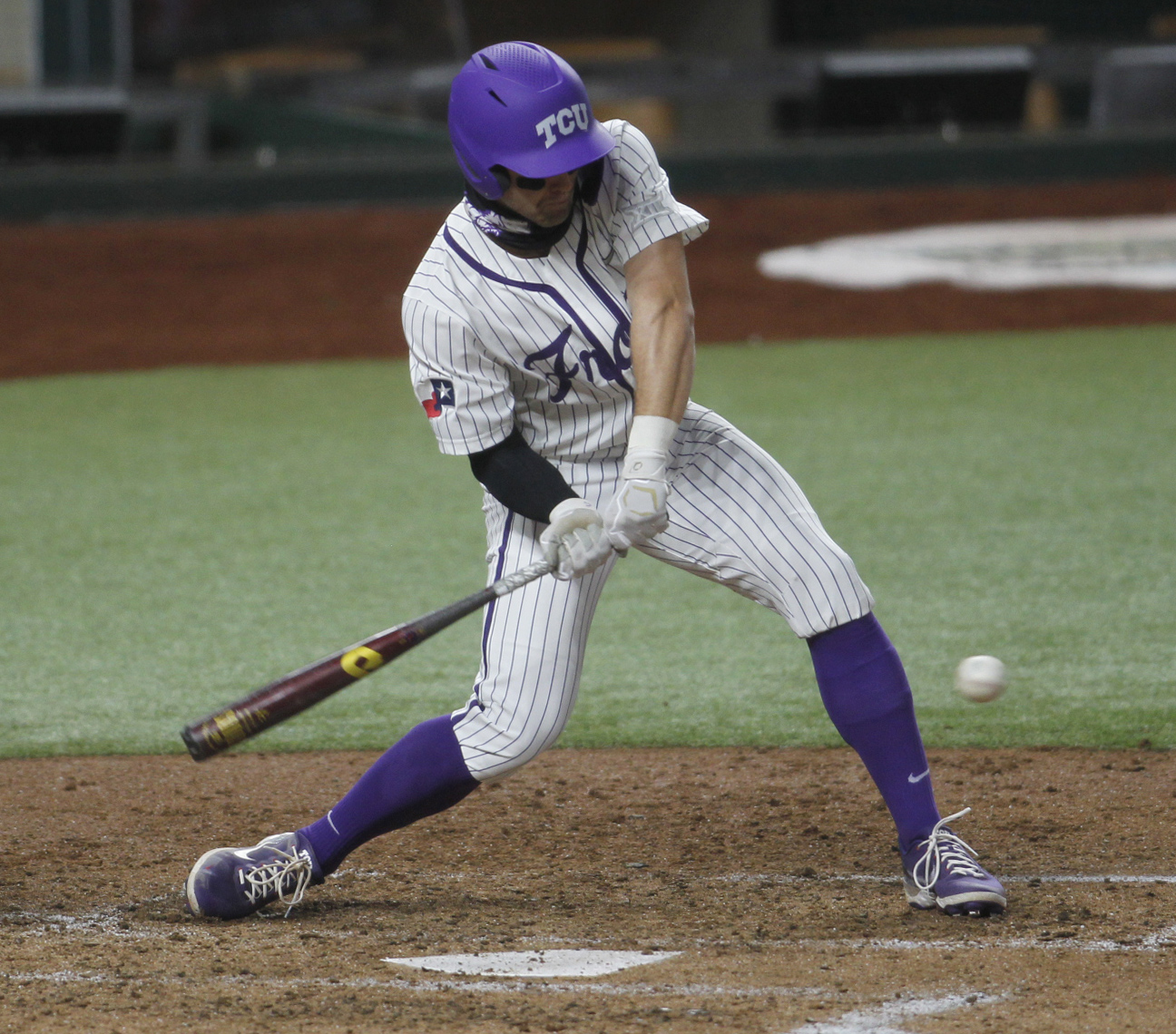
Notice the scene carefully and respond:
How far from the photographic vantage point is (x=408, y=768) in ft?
9.25

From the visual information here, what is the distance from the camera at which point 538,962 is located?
8.46 feet

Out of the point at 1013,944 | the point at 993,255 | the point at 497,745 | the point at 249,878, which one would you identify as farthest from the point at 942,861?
the point at 993,255

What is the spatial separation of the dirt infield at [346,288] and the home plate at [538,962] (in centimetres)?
782

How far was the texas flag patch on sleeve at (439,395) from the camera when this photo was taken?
2.75 meters

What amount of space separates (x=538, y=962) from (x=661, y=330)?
108 centimetres

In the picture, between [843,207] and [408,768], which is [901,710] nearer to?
[408,768]

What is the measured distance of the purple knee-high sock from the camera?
109 inches

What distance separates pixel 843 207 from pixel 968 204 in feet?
2.94

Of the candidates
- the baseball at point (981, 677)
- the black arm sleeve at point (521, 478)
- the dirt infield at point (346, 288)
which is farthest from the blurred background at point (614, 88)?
the black arm sleeve at point (521, 478)

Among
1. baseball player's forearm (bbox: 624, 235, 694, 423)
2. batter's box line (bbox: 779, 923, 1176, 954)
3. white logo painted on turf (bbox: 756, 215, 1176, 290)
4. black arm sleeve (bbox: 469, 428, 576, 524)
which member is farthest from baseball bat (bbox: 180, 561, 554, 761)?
white logo painted on turf (bbox: 756, 215, 1176, 290)

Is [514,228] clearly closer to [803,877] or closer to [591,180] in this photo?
[591,180]

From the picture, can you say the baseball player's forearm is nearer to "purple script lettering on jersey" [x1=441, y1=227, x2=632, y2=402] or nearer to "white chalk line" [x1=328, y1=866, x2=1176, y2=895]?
"purple script lettering on jersey" [x1=441, y1=227, x2=632, y2=402]

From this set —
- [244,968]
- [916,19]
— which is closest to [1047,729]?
[244,968]

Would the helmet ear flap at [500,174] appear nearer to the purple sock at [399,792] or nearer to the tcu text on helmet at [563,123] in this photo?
the tcu text on helmet at [563,123]
